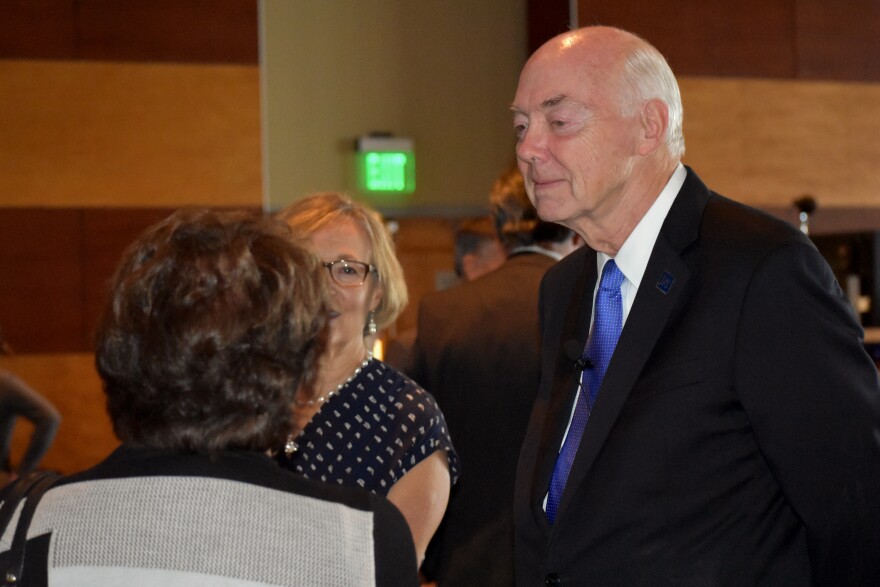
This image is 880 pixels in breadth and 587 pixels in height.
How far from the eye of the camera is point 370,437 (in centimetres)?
198

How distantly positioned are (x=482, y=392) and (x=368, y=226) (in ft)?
2.89

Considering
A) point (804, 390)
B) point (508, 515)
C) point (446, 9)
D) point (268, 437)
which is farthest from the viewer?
point (446, 9)

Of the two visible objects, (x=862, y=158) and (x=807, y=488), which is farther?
(x=862, y=158)

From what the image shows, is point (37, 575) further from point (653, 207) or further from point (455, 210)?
point (455, 210)

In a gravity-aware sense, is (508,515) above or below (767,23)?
below

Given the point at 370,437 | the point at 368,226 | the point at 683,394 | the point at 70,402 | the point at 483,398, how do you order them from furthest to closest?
1. the point at 70,402
2. the point at 483,398
3. the point at 368,226
4. the point at 370,437
5. the point at 683,394

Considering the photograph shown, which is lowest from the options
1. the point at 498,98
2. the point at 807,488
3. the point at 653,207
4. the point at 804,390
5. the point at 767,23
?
the point at 807,488

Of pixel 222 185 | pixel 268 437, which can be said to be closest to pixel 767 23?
pixel 222 185

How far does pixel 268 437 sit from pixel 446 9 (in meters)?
5.84

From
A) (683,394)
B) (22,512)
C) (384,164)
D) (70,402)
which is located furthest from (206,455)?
(384,164)

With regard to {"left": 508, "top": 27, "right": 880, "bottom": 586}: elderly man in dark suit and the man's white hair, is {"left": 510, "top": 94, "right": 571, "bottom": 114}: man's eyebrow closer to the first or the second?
{"left": 508, "top": 27, "right": 880, "bottom": 586}: elderly man in dark suit

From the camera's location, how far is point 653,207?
182 centimetres

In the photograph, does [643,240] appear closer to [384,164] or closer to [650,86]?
[650,86]

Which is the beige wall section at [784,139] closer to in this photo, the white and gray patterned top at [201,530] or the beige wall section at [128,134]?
the beige wall section at [128,134]
